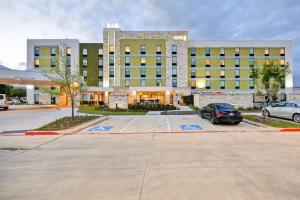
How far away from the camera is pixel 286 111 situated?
1761 centimetres

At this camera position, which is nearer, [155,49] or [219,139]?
[219,139]

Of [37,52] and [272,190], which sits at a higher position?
[37,52]

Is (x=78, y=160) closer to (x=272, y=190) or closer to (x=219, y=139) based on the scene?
(x=272, y=190)

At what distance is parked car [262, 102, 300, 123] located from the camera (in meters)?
16.6

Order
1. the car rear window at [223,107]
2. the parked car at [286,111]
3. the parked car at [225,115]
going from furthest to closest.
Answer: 1. the parked car at [286,111]
2. the car rear window at [223,107]
3. the parked car at [225,115]

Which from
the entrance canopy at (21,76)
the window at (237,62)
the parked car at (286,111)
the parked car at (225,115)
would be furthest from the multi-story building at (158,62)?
the parked car at (225,115)

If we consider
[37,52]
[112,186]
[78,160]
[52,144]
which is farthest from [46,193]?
[37,52]

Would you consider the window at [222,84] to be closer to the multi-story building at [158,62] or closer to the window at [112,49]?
the multi-story building at [158,62]

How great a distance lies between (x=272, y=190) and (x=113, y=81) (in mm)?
50095

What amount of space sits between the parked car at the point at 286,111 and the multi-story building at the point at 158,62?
30.1 metres

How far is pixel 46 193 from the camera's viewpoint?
185 inches

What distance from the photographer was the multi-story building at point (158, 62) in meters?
51.7

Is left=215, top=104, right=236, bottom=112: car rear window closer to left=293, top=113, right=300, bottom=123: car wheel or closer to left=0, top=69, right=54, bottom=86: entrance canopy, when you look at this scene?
left=293, top=113, right=300, bottom=123: car wheel

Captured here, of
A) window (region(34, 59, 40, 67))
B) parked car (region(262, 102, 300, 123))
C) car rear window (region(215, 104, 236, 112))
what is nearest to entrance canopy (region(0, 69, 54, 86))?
window (region(34, 59, 40, 67))
